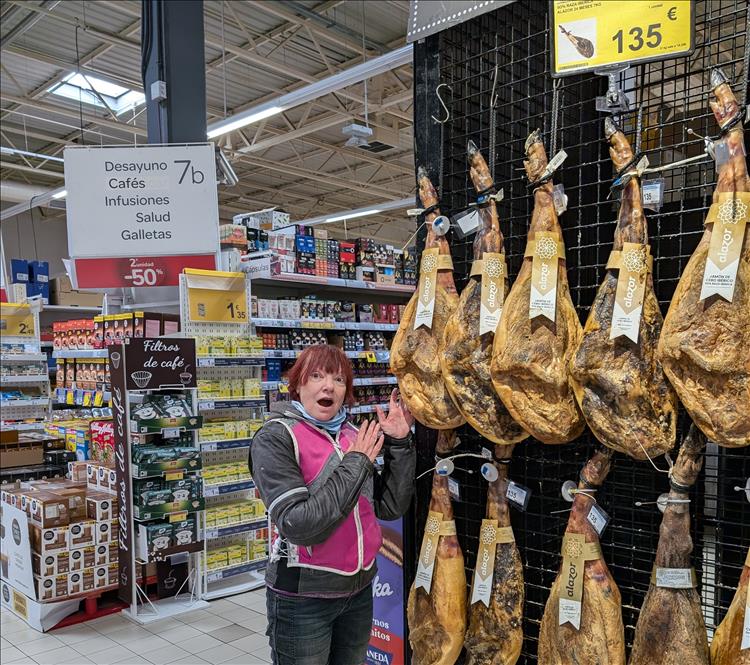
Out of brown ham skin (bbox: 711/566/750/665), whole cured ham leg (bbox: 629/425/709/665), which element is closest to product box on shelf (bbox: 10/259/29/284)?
whole cured ham leg (bbox: 629/425/709/665)

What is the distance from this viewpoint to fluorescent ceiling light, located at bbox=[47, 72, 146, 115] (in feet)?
35.1

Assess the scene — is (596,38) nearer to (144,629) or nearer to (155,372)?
(155,372)

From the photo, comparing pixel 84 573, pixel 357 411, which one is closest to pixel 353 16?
pixel 357 411

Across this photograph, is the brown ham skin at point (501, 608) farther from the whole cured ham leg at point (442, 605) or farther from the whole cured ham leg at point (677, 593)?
the whole cured ham leg at point (677, 593)

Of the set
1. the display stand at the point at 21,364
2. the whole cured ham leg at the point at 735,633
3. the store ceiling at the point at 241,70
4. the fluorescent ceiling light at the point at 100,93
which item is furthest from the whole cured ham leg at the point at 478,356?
the fluorescent ceiling light at the point at 100,93

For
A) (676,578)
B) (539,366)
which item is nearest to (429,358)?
(539,366)

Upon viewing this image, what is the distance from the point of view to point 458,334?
1.57 meters

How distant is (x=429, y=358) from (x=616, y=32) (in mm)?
820

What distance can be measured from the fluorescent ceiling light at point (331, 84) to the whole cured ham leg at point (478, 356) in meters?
4.92

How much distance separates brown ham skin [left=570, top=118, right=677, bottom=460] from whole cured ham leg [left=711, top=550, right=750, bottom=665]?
28cm

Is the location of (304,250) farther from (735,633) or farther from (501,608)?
(735,633)

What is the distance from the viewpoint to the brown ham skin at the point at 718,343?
1.20 meters

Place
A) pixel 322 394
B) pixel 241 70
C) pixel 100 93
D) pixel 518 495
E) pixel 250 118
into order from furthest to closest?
pixel 100 93 → pixel 241 70 → pixel 250 118 → pixel 322 394 → pixel 518 495

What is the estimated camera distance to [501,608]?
5.27 ft
